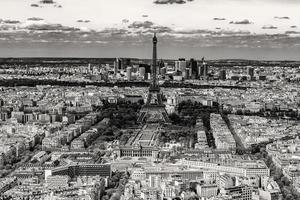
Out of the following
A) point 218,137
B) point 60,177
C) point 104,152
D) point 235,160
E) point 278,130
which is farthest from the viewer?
point 278,130

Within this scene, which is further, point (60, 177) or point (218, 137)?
point (218, 137)

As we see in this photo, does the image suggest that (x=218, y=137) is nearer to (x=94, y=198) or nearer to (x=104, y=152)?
(x=104, y=152)

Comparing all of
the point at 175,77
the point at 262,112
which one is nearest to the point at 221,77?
the point at 175,77

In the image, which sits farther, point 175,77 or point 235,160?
point 175,77

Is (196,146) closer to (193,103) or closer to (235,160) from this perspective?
(235,160)

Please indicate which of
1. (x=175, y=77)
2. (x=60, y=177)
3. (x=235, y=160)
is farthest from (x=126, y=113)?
(x=175, y=77)

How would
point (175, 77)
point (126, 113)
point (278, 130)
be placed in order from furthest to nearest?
point (175, 77) < point (126, 113) < point (278, 130)
